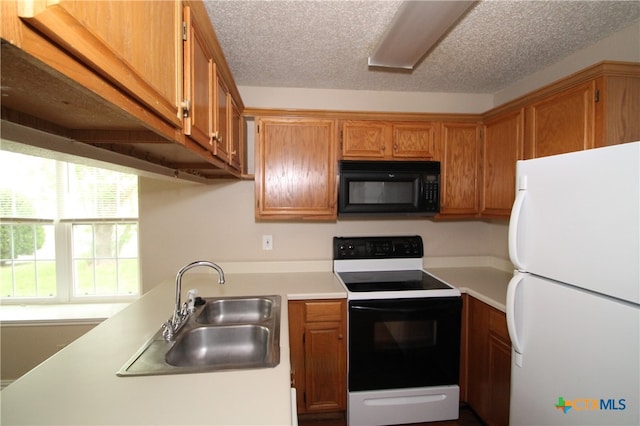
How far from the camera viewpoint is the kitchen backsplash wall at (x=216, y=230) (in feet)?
7.26

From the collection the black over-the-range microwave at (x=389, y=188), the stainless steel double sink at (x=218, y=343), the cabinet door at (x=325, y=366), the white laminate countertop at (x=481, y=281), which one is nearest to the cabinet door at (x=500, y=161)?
the black over-the-range microwave at (x=389, y=188)

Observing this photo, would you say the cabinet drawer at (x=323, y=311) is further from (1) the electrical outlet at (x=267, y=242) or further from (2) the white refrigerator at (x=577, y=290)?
(2) the white refrigerator at (x=577, y=290)

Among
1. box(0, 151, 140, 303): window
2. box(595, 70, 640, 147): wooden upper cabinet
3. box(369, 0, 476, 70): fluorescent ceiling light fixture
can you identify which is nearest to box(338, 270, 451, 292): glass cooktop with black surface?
box(595, 70, 640, 147): wooden upper cabinet

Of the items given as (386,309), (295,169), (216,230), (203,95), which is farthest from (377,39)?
(216,230)

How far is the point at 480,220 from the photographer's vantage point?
8.08 feet

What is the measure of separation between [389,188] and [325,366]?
4.40 feet

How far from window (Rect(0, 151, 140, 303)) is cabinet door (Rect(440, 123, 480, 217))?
2779mm

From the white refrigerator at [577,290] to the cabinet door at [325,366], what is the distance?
97 centimetres

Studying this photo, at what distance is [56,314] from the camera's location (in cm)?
229

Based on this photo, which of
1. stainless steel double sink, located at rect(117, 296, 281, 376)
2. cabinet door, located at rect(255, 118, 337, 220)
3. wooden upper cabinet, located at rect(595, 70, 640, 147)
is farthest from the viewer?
cabinet door, located at rect(255, 118, 337, 220)

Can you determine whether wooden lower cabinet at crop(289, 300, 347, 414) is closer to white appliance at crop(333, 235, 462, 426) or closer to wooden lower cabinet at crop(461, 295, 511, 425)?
white appliance at crop(333, 235, 462, 426)

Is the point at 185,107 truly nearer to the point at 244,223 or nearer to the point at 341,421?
the point at 244,223

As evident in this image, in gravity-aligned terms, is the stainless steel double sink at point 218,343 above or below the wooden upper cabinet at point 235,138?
below

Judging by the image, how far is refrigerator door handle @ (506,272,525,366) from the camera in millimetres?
1242
